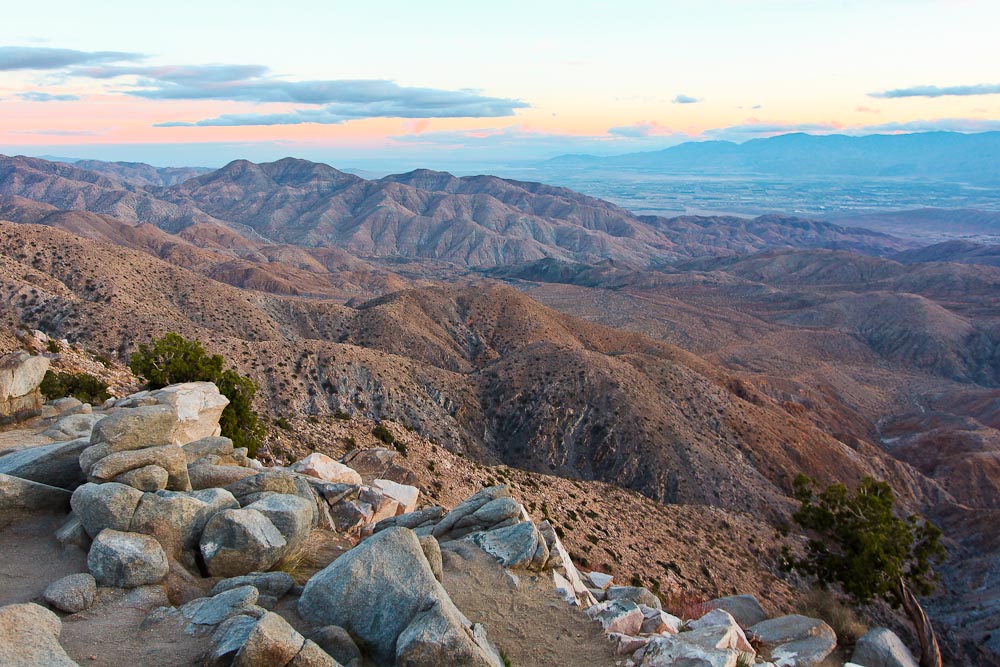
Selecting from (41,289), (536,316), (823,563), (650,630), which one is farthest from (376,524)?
(536,316)

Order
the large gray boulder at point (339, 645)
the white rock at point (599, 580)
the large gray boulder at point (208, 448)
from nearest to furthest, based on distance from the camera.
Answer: the large gray boulder at point (339, 645) → the large gray boulder at point (208, 448) → the white rock at point (599, 580)

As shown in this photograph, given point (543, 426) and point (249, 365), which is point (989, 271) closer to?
point (543, 426)

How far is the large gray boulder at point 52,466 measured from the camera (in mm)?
15844

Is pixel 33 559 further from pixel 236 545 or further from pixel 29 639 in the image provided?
pixel 29 639

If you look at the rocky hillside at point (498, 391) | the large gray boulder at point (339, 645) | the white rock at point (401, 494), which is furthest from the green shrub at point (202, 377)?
the rocky hillside at point (498, 391)

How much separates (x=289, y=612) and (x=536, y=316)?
7921 cm

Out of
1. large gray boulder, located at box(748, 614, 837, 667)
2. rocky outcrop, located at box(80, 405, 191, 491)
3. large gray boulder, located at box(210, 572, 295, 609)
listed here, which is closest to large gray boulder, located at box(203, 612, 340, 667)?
large gray boulder, located at box(210, 572, 295, 609)

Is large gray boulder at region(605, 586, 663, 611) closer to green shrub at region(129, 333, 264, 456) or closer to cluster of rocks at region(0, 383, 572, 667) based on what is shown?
cluster of rocks at region(0, 383, 572, 667)

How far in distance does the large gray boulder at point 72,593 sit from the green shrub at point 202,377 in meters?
14.0

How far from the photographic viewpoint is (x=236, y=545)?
1368 cm

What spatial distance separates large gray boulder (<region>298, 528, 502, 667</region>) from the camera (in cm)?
1089

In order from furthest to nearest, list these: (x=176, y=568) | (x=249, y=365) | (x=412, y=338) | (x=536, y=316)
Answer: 1. (x=536, y=316)
2. (x=412, y=338)
3. (x=249, y=365)
4. (x=176, y=568)

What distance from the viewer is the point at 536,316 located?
298ft

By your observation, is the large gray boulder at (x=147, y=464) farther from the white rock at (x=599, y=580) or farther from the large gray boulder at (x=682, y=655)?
the white rock at (x=599, y=580)
